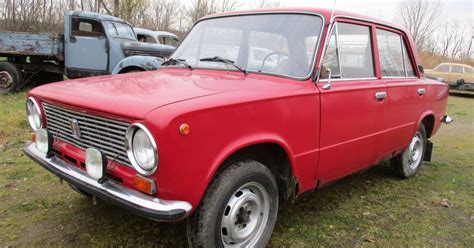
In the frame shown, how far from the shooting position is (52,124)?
2951 mm

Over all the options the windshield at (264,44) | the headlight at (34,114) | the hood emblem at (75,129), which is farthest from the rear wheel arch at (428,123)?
the headlight at (34,114)

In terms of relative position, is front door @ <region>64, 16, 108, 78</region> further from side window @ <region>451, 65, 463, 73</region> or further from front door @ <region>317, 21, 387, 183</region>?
side window @ <region>451, 65, 463, 73</region>

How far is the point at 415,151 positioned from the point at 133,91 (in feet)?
12.4

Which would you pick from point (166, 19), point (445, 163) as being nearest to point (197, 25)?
point (445, 163)

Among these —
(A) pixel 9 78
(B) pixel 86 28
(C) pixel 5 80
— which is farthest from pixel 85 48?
(C) pixel 5 80

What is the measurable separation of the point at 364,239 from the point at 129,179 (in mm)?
1956

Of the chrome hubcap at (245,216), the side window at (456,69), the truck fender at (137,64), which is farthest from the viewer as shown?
the side window at (456,69)

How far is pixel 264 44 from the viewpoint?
3.30 meters

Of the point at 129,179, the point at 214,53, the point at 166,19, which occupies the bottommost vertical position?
the point at 129,179

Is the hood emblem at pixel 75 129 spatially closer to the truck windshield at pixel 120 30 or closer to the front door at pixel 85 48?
the front door at pixel 85 48

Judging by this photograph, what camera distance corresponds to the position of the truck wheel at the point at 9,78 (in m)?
10.6

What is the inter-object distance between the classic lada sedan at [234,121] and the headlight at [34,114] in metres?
0.01

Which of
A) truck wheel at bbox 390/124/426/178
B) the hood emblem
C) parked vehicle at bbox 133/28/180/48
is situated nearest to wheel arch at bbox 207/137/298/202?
the hood emblem

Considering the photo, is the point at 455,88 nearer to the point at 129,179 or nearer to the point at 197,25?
the point at 197,25
